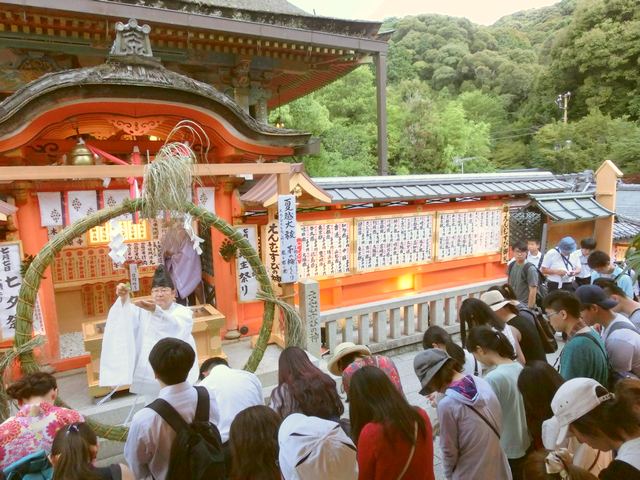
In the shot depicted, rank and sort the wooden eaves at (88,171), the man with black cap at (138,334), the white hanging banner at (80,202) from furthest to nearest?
the white hanging banner at (80,202), the man with black cap at (138,334), the wooden eaves at (88,171)

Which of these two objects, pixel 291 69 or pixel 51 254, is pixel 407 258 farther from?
pixel 51 254

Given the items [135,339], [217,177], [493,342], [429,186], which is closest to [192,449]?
[493,342]

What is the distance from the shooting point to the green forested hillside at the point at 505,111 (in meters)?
26.8

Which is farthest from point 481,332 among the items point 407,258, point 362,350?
point 407,258

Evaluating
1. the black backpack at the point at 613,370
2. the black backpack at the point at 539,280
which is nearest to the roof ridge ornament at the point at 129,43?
the black backpack at the point at 613,370

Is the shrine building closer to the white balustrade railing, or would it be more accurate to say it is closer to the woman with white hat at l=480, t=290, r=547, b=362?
the white balustrade railing

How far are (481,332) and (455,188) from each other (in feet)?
25.7

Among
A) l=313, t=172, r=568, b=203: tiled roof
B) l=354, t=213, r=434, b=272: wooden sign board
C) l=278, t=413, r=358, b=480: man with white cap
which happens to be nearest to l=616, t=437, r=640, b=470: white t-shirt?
l=278, t=413, r=358, b=480: man with white cap

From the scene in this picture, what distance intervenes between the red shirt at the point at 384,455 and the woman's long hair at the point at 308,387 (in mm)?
448

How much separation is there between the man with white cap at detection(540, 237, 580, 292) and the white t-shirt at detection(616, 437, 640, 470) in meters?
6.64

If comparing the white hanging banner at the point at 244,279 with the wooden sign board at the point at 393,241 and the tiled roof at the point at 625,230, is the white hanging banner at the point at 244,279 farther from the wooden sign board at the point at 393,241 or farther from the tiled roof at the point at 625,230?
the tiled roof at the point at 625,230

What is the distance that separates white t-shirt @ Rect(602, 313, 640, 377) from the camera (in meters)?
4.00

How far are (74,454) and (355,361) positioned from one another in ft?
6.59

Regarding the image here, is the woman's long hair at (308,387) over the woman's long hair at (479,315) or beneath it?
beneath
